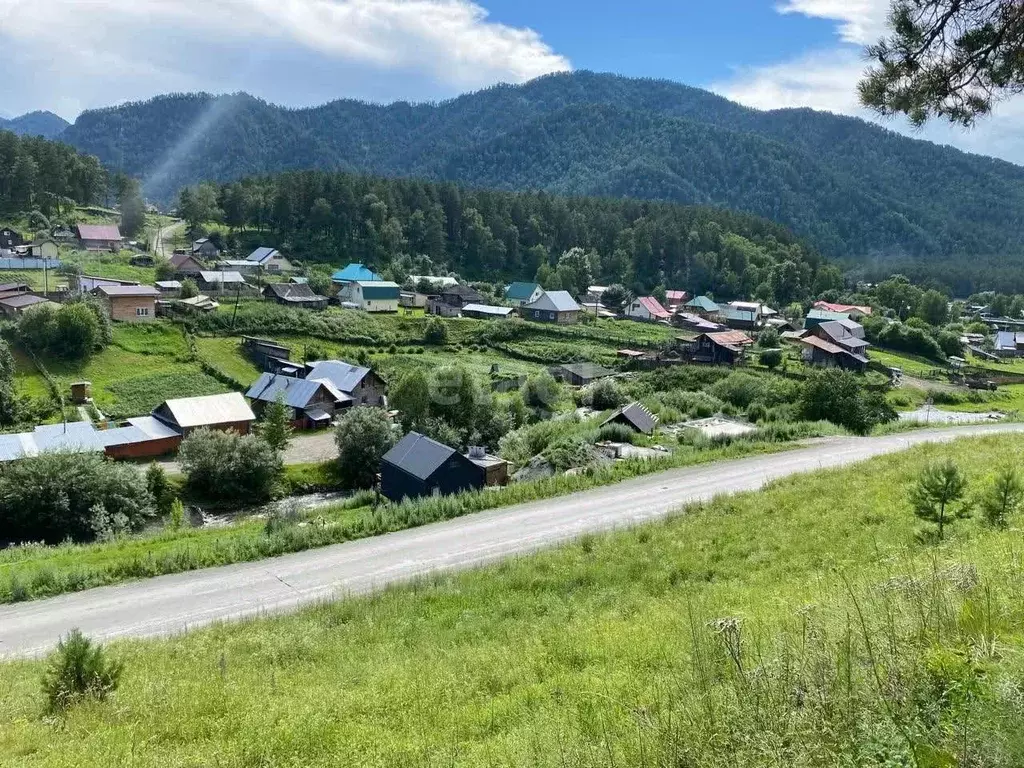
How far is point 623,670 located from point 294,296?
61935 millimetres

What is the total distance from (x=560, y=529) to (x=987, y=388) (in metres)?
57.9

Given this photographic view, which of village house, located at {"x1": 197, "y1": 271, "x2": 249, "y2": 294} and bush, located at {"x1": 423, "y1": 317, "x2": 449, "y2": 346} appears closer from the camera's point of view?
bush, located at {"x1": 423, "y1": 317, "x2": 449, "y2": 346}

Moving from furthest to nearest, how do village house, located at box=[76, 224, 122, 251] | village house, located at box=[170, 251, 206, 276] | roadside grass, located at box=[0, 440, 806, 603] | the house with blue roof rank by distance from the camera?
1. the house with blue roof
2. village house, located at box=[76, 224, 122, 251]
3. village house, located at box=[170, 251, 206, 276]
4. roadside grass, located at box=[0, 440, 806, 603]

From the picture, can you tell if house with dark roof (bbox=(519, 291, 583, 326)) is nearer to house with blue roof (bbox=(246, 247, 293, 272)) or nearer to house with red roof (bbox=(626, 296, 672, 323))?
house with red roof (bbox=(626, 296, 672, 323))

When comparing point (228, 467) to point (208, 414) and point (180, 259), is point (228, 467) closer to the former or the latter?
point (208, 414)

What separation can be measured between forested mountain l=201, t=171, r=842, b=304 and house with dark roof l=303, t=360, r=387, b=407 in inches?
1607

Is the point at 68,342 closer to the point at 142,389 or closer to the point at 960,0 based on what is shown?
the point at 142,389

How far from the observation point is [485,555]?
1417cm

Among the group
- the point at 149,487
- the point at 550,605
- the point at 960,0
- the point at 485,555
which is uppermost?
the point at 960,0

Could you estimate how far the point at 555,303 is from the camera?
76.6m

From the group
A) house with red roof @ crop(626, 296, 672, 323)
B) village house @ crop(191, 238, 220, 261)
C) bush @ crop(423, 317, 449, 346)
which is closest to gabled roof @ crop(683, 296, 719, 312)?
house with red roof @ crop(626, 296, 672, 323)

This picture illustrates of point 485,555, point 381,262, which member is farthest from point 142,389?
point 381,262

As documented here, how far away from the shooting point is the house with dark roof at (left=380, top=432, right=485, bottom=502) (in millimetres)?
23359

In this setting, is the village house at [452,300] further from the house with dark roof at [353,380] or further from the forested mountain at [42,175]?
the forested mountain at [42,175]
